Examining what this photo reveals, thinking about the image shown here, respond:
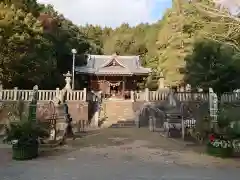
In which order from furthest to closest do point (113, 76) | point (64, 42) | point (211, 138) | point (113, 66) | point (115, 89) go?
point (115, 89) < point (113, 66) < point (113, 76) < point (64, 42) < point (211, 138)

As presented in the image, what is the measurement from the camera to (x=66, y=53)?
31.4 m

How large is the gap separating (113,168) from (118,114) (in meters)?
13.8

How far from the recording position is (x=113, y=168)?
687cm

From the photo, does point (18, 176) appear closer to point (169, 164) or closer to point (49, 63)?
point (169, 164)

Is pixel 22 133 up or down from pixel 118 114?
down

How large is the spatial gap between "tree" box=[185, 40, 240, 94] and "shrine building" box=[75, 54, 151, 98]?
1135cm

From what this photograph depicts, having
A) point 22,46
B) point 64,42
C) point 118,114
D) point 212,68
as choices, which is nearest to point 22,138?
Result: point 22,46

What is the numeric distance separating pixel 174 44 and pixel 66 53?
12022 millimetres

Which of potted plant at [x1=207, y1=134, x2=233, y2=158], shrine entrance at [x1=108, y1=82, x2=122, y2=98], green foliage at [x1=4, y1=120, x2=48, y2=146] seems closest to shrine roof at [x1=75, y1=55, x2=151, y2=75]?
shrine entrance at [x1=108, y1=82, x2=122, y2=98]

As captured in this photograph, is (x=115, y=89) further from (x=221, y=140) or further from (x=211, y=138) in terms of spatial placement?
(x=221, y=140)

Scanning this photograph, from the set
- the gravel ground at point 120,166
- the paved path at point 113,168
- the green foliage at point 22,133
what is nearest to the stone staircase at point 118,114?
the gravel ground at point 120,166

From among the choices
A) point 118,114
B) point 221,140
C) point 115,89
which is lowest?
point 221,140

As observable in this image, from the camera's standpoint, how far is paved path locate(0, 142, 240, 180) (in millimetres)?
6098

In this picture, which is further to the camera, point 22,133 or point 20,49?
point 20,49
